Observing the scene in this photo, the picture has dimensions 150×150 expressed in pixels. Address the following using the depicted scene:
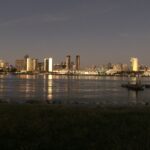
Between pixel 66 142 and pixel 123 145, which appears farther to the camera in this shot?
pixel 66 142

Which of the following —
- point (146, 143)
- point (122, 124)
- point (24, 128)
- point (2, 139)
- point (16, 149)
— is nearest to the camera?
point (16, 149)

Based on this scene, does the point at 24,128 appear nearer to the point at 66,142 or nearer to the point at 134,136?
the point at 66,142

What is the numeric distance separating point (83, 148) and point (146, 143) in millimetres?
1812

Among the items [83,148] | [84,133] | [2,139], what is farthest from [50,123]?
[83,148]

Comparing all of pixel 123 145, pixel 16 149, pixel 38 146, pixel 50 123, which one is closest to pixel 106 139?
pixel 123 145

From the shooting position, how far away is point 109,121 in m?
13.8

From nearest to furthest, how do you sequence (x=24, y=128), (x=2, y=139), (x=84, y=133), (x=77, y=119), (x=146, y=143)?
1. (x=146, y=143)
2. (x=2, y=139)
3. (x=84, y=133)
4. (x=24, y=128)
5. (x=77, y=119)

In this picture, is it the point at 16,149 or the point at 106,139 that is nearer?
the point at 16,149

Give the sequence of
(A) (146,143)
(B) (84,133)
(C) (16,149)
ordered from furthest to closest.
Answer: (B) (84,133) → (A) (146,143) → (C) (16,149)

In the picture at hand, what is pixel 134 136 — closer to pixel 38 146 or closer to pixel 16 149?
pixel 38 146

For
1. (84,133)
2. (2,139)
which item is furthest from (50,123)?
(2,139)

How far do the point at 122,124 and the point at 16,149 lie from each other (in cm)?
556

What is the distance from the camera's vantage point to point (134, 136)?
10.4 m

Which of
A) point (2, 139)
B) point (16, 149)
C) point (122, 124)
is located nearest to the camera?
point (16, 149)
